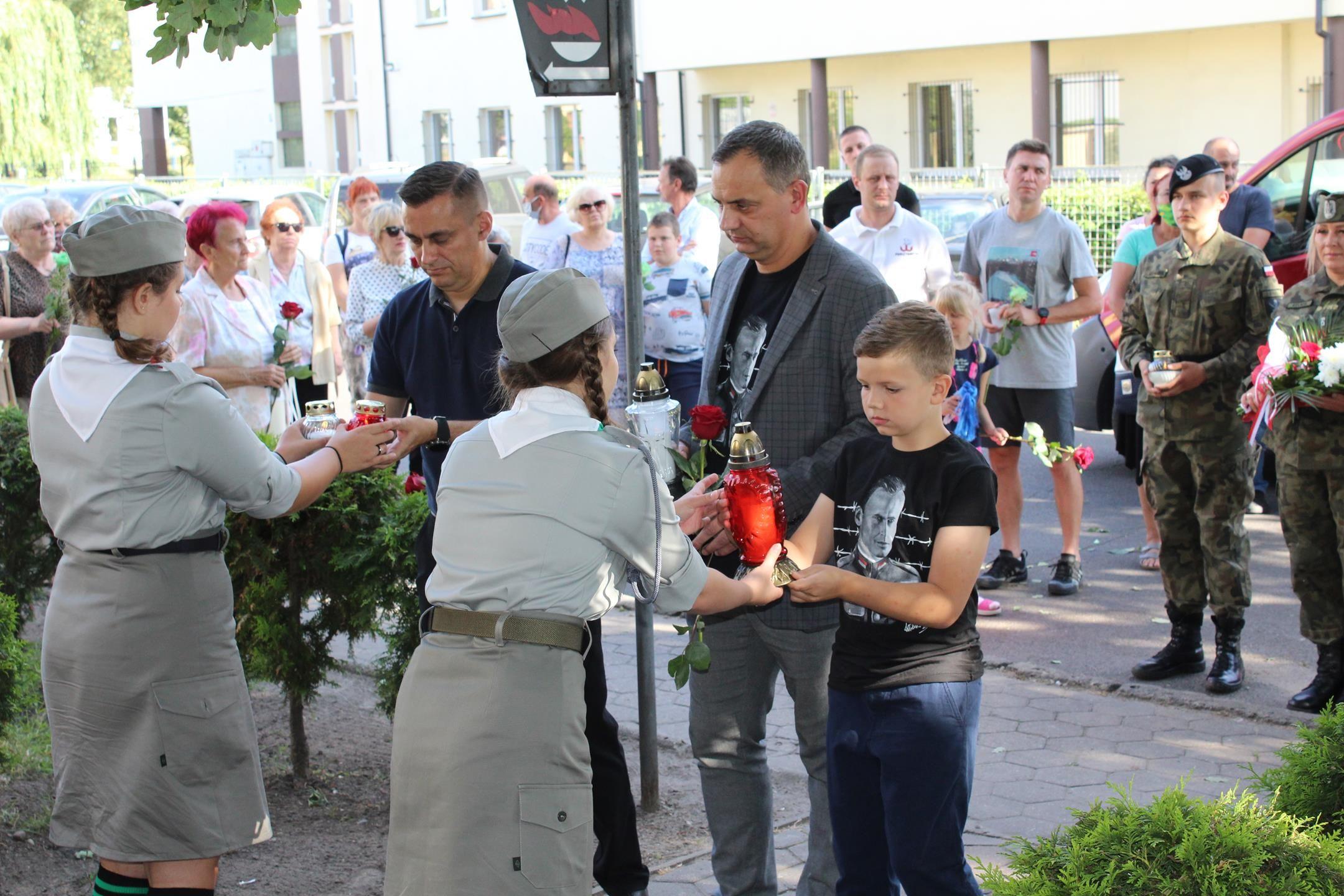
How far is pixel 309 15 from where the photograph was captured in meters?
42.8

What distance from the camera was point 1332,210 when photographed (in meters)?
5.31

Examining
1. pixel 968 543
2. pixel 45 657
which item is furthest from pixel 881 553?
pixel 45 657

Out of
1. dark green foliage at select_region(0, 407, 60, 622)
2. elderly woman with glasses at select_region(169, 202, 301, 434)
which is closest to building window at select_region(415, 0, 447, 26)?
elderly woman with glasses at select_region(169, 202, 301, 434)

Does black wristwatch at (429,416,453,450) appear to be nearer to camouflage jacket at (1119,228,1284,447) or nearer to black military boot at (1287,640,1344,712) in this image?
camouflage jacket at (1119,228,1284,447)

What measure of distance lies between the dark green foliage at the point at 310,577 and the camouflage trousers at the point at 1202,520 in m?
3.42

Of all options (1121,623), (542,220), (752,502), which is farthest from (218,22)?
(542,220)

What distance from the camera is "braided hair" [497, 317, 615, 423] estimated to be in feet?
9.84

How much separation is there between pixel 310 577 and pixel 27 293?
5.17m

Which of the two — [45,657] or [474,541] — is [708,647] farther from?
[45,657]

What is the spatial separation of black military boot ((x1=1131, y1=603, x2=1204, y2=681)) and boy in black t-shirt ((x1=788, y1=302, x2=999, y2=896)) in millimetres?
3231

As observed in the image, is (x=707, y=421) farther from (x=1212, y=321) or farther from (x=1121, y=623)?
(x=1121, y=623)

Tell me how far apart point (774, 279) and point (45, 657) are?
2.21 m

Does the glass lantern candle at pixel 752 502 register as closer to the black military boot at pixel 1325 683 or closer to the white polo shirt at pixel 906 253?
the black military boot at pixel 1325 683

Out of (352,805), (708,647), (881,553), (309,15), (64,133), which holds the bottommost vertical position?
(352,805)
